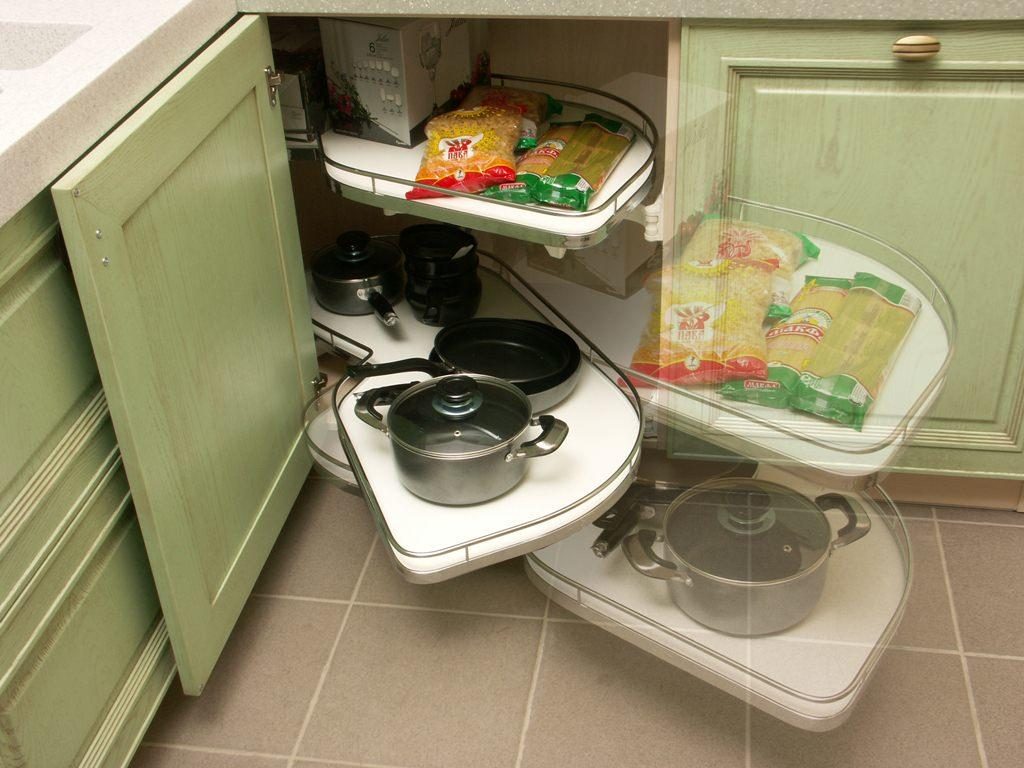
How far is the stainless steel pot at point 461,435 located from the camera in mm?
1361

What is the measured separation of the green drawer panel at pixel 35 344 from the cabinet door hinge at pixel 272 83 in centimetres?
47

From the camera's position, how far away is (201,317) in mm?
1271

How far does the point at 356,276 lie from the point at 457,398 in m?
0.49

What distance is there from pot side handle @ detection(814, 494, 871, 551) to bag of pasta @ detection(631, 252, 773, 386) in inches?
8.6

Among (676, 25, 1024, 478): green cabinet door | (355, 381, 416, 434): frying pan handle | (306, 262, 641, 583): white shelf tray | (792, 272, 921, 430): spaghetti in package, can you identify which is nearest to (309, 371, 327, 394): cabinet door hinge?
(306, 262, 641, 583): white shelf tray

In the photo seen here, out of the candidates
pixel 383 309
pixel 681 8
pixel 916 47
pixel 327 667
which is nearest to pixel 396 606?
pixel 327 667

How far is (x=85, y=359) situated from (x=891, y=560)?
1.08 meters

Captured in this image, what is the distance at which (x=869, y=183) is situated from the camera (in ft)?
4.71

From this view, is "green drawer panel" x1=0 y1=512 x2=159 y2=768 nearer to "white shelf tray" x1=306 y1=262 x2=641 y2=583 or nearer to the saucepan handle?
"white shelf tray" x1=306 y1=262 x2=641 y2=583

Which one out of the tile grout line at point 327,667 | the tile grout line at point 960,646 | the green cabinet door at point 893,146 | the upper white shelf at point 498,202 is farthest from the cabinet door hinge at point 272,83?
the tile grout line at point 960,646

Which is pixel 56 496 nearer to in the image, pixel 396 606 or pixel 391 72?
pixel 396 606

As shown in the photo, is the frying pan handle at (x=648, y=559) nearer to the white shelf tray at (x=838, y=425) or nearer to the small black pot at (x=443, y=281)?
the white shelf tray at (x=838, y=425)

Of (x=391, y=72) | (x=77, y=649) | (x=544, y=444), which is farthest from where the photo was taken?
(x=391, y=72)

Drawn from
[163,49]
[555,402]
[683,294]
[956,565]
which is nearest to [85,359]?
[163,49]
